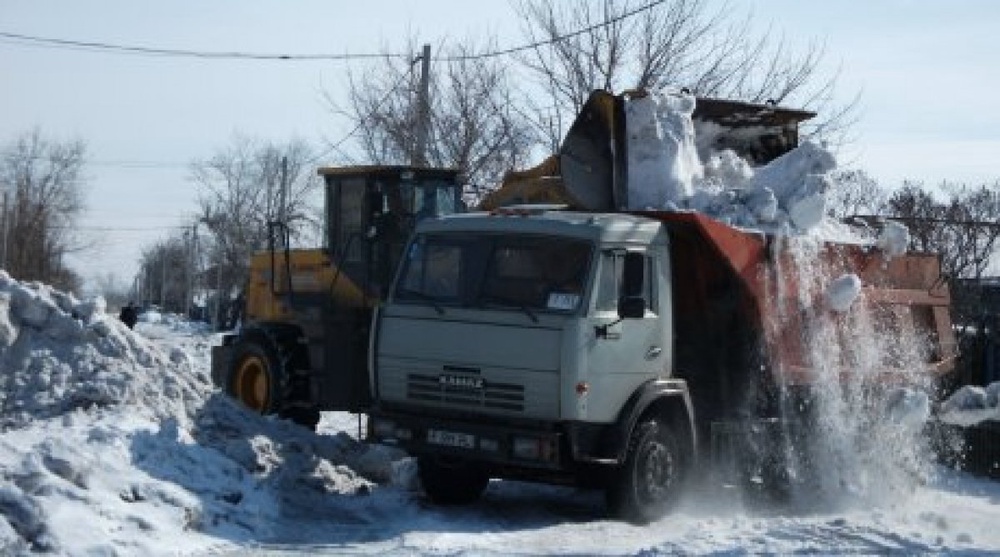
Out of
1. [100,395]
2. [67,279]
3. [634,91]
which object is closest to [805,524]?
[634,91]

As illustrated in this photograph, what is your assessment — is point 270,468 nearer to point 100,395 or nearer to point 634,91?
point 100,395

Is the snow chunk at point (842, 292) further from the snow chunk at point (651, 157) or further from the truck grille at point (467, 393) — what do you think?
the truck grille at point (467, 393)

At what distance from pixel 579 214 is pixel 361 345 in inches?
136

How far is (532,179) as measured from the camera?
14461mm

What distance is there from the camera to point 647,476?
11242mm

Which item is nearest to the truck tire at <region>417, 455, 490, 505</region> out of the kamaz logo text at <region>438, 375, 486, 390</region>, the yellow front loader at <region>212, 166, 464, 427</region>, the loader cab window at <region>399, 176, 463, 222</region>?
the kamaz logo text at <region>438, 375, 486, 390</region>

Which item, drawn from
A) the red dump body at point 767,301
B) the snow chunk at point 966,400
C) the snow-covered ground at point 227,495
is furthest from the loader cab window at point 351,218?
the snow chunk at point 966,400

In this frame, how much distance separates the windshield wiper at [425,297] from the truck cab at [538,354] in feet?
0.04

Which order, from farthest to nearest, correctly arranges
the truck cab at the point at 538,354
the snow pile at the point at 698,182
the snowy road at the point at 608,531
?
the snow pile at the point at 698,182, the truck cab at the point at 538,354, the snowy road at the point at 608,531

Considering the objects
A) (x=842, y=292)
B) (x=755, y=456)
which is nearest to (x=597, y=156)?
(x=842, y=292)

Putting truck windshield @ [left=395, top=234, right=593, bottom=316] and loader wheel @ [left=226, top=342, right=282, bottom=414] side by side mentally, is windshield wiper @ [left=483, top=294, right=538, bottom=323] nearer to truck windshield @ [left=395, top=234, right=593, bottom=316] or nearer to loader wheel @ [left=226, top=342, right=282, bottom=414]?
truck windshield @ [left=395, top=234, right=593, bottom=316]

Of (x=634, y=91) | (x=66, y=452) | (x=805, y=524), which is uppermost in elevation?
(x=634, y=91)

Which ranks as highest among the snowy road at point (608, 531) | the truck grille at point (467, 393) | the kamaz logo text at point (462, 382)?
the kamaz logo text at point (462, 382)

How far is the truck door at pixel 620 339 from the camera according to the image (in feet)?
35.4
